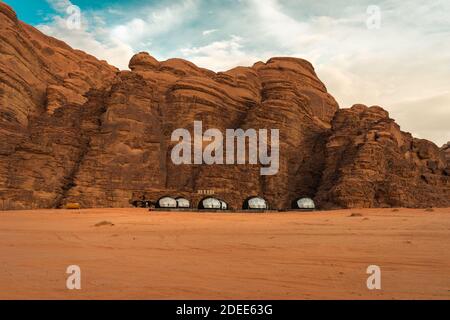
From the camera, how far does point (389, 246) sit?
1243 cm

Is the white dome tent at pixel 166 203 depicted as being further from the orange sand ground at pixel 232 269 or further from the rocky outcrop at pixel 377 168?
the orange sand ground at pixel 232 269

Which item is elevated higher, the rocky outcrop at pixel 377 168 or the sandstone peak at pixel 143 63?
the sandstone peak at pixel 143 63

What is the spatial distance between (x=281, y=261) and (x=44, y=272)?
5.50 metres

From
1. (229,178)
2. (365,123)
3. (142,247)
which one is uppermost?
(365,123)

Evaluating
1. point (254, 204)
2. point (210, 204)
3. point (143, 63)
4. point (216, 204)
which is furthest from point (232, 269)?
point (143, 63)

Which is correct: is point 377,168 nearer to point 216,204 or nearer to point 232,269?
point 216,204

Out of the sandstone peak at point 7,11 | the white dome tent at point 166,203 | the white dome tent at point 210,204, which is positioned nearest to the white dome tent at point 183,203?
the white dome tent at point 166,203

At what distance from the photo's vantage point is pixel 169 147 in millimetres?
76188

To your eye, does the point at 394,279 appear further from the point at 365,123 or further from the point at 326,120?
the point at 326,120

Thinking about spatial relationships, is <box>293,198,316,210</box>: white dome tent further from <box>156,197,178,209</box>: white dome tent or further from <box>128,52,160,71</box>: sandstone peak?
<box>128,52,160,71</box>: sandstone peak

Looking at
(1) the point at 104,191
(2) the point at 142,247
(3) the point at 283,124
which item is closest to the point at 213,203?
(1) the point at 104,191

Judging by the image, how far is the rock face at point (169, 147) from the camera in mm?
59250

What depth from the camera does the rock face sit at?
194ft

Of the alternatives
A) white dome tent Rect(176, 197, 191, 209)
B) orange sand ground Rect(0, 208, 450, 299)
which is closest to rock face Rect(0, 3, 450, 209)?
white dome tent Rect(176, 197, 191, 209)
